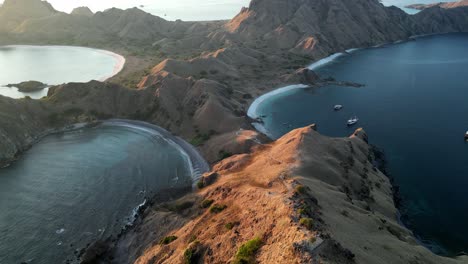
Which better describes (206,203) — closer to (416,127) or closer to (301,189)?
(301,189)

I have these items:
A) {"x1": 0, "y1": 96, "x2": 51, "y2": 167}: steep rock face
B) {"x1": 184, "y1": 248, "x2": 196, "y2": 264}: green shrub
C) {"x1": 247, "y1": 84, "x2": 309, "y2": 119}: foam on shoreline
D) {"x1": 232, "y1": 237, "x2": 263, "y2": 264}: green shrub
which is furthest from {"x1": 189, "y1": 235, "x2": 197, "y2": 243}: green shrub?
{"x1": 247, "y1": 84, "x2": 309, "y2": 119}: foam on shoreline

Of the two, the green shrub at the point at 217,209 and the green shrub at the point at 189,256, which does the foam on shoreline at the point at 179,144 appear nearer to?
the green shrub at the point at 217,209

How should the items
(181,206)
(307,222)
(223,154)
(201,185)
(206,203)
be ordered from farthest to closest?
1. (223,154)
2. (201,185)
3. (181,206)
4. (206,203)
5. (307,222)

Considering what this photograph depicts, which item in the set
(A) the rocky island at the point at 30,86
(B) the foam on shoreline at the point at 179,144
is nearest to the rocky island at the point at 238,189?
(B) the foam on shoreline at the point at 179,144

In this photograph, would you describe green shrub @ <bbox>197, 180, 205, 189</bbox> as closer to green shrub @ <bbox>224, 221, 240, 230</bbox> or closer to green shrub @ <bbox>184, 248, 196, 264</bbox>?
green shrub @ <bbox>224, 221, 240, 230</bbox>

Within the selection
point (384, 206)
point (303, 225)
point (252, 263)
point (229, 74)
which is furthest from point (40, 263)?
point (229, 74)

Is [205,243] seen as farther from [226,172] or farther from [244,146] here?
[244,146]

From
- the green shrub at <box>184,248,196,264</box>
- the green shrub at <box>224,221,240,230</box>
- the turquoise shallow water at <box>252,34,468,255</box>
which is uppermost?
the green shrub at <box>224,221,240,230</box>

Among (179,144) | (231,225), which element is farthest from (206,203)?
(179,144)
